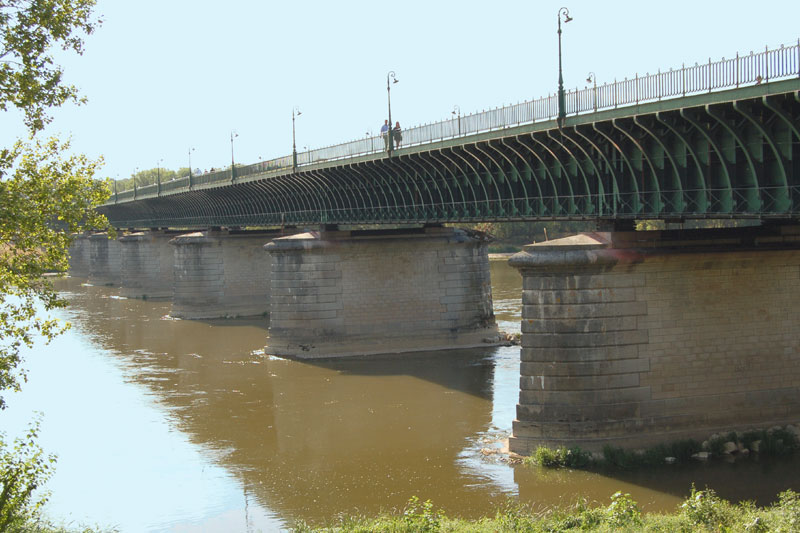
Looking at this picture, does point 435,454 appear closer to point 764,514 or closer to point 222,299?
point 764,514

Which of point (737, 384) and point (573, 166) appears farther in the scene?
point (573, 166)

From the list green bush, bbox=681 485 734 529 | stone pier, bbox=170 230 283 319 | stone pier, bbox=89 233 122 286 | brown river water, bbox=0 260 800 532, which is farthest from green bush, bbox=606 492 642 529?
stone pier, bbox=89 233 122 286

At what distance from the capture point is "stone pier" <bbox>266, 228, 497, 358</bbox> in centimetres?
4159

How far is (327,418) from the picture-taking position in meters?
29.8

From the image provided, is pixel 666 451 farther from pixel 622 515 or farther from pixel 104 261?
pixel 104 261

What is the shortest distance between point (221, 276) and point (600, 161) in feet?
131

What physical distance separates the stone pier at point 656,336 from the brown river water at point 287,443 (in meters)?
1.54

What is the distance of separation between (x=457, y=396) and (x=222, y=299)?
105 feet

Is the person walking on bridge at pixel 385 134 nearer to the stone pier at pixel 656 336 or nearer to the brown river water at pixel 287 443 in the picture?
the brown river water at pixel 287 443

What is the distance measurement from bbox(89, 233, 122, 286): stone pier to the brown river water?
52332 millimetres

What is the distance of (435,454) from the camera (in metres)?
24.7

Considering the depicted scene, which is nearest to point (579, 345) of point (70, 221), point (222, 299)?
point (70, 221)

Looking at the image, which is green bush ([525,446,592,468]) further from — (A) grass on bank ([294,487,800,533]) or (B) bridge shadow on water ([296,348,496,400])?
(B) bridge shadow on water ([296,348,496,400])

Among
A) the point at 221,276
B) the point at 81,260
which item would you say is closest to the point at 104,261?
the point at 81,260
